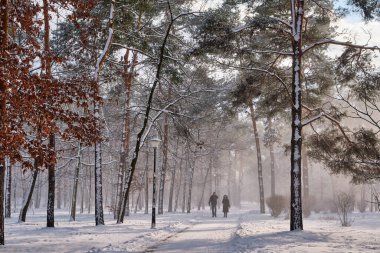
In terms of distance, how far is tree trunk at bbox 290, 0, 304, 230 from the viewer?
499 inches

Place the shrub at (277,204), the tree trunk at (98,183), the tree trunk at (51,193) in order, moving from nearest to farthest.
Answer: the tree trunk at (51,193) < the tree trunk at (98,183) < the shrub at (277,204)

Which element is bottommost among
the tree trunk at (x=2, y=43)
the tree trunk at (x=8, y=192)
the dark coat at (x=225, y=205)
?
the dark coat at (x=225, y=205)

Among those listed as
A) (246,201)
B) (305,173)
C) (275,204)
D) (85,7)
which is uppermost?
(85,7)

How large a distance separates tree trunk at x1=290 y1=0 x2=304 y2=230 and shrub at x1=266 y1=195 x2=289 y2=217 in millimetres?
11901

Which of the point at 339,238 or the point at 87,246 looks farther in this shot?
the point at 339,238

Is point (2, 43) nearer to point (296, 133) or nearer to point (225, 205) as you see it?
point (296, 133)

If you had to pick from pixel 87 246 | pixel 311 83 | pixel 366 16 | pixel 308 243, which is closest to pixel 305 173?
pixel 311 83

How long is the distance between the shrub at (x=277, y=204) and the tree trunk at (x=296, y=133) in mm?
11901

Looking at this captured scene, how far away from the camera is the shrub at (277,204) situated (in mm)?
24312

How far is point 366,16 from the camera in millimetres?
12430

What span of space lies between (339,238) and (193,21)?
39.5 feet

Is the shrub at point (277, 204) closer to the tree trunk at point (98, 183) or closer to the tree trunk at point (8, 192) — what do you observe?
Result: the tree trunk at point (98, 183)

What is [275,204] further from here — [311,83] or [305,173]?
[311,83]

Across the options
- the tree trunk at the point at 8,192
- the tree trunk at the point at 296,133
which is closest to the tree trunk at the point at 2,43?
the tree trunk at the point at 296,133
